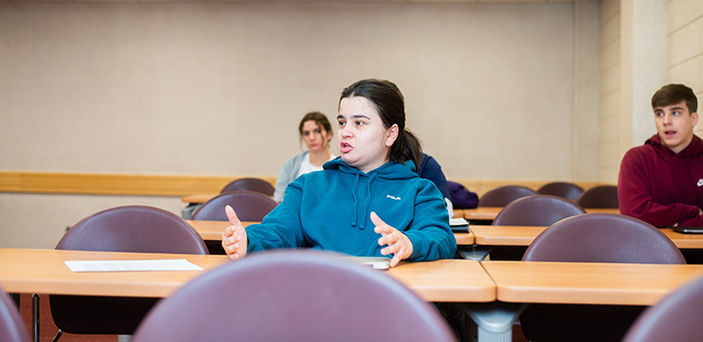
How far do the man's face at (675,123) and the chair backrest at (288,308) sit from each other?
265 cm

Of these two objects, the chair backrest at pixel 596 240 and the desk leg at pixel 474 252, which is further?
the desk leg at pixel 474 252

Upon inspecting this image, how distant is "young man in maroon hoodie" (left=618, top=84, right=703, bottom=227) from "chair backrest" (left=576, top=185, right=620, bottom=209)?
4.57ft

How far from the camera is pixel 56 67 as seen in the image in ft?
21.6

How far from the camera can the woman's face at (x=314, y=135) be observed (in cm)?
454

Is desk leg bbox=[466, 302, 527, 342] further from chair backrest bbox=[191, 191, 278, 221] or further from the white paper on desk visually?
chair backrest bbox=[191, 191, 278, 221]

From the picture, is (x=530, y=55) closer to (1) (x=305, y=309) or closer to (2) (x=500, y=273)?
(2) (x=500, y=273)

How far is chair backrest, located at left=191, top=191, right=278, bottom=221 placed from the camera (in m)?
2.85

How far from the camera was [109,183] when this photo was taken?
21.2ft

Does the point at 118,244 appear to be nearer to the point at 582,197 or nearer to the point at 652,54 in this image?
the point at 582,197

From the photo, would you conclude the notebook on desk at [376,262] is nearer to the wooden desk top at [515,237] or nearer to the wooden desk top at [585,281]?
the wooden desk top at [585,281]

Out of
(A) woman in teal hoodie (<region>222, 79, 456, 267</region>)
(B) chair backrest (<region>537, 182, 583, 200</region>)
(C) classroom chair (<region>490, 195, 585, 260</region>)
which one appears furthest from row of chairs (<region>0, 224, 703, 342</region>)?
(B) chair backrest (<region>537, 182, 583, 200</region>)

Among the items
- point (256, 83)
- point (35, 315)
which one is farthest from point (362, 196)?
point (256, 83)

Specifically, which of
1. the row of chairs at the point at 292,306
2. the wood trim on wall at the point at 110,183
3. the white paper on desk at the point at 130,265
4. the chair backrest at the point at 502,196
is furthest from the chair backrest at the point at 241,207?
the wood trim on wall at the point at 110,183

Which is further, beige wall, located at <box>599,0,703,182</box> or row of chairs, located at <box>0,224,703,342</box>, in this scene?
beige wall, located at <box>599,0,703,182</box>
